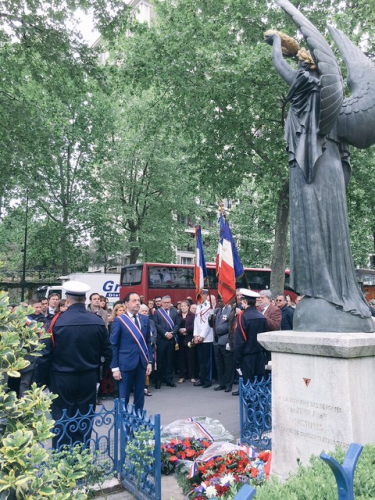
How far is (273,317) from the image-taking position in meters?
9.82

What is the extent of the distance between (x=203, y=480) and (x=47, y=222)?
27.2m

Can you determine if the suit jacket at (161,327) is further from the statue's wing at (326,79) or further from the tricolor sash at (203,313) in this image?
the statue's wing at (326,79)

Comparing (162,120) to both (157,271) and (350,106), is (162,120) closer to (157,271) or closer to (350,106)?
(157,271)

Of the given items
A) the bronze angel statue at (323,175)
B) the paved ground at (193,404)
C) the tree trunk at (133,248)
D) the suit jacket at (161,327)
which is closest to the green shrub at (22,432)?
the bronze angel statue at (323,175)

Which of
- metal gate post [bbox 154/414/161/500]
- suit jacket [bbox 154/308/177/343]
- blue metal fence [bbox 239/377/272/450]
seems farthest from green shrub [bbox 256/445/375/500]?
suit jacket [bbox 154/308/177/343]

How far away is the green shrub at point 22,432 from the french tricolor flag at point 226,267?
739cm

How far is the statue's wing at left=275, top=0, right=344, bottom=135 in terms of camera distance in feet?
14.2

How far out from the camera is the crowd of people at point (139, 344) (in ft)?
18.6

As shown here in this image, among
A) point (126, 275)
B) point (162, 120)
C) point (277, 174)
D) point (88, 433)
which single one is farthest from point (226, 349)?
point (126, 275)

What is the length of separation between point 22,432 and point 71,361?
3533 mm

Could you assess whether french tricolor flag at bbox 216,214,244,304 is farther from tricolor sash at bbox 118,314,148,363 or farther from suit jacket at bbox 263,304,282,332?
tricolor sash at bbox 118,314,148,363

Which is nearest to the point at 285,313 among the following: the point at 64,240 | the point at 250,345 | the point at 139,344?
the point at 250,345

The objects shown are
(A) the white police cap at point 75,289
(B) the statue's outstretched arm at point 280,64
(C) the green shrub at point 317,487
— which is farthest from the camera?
(A) the white police cap at point 75,289

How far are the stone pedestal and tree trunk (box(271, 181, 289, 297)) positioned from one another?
13525mm
